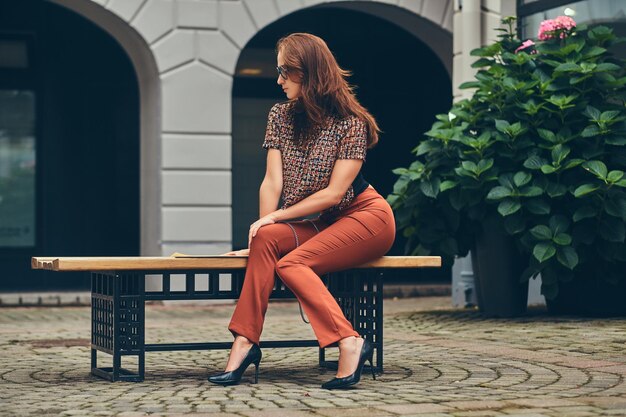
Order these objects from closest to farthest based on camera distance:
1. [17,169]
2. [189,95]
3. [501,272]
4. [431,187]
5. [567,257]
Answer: [567,257]
[431,187]
[501,272]
[189,95]
[17,169]

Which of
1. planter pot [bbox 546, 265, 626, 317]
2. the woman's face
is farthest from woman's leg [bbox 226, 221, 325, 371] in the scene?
planter pot [bbox 546, 265, 626, 317]

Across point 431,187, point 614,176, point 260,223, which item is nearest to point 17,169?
point 431,187

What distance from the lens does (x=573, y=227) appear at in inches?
386

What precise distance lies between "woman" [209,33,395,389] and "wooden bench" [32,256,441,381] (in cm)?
18

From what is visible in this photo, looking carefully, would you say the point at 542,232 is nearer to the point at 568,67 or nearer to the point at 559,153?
the point at 559,153

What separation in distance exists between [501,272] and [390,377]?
4.28 m

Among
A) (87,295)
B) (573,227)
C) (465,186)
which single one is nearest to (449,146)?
(465,186)

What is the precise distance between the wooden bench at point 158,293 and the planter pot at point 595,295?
11.8 ft

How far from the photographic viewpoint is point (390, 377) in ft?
21.4

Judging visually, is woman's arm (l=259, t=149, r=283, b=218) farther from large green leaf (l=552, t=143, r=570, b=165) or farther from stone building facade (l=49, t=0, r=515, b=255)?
stone building facade (l=49, t=0, r=515, b=255)

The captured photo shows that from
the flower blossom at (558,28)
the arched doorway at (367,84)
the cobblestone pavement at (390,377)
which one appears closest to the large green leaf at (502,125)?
the flower blossom at (558,28)

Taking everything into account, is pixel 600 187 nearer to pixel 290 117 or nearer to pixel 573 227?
pixel 573 227

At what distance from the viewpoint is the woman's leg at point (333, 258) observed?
612 cm

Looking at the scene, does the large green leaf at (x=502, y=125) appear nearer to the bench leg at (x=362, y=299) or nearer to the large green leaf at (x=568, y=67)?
the large green leaf at (x=568, y=67)
